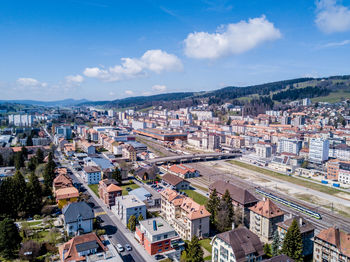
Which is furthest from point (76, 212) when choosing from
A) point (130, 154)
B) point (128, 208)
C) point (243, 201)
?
point (130, 154)

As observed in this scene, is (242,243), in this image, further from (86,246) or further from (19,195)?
(19,195)

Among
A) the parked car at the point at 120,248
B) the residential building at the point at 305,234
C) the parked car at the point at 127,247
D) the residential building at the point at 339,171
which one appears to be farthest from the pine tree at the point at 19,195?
the residential building at the point at 339,171

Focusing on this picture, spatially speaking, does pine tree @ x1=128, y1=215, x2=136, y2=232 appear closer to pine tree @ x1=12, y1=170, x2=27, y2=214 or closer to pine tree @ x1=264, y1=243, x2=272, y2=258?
pine tree @ x1=264, y1=243, x2=272, y2=258

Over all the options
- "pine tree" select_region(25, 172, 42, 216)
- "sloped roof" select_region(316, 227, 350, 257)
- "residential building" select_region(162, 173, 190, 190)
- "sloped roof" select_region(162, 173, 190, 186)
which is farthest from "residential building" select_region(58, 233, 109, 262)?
"sloped roof" select_region(162, 173, 190, 186)

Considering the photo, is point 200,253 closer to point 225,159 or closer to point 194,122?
point 225,159

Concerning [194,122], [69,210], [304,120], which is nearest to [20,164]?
[69,210]
